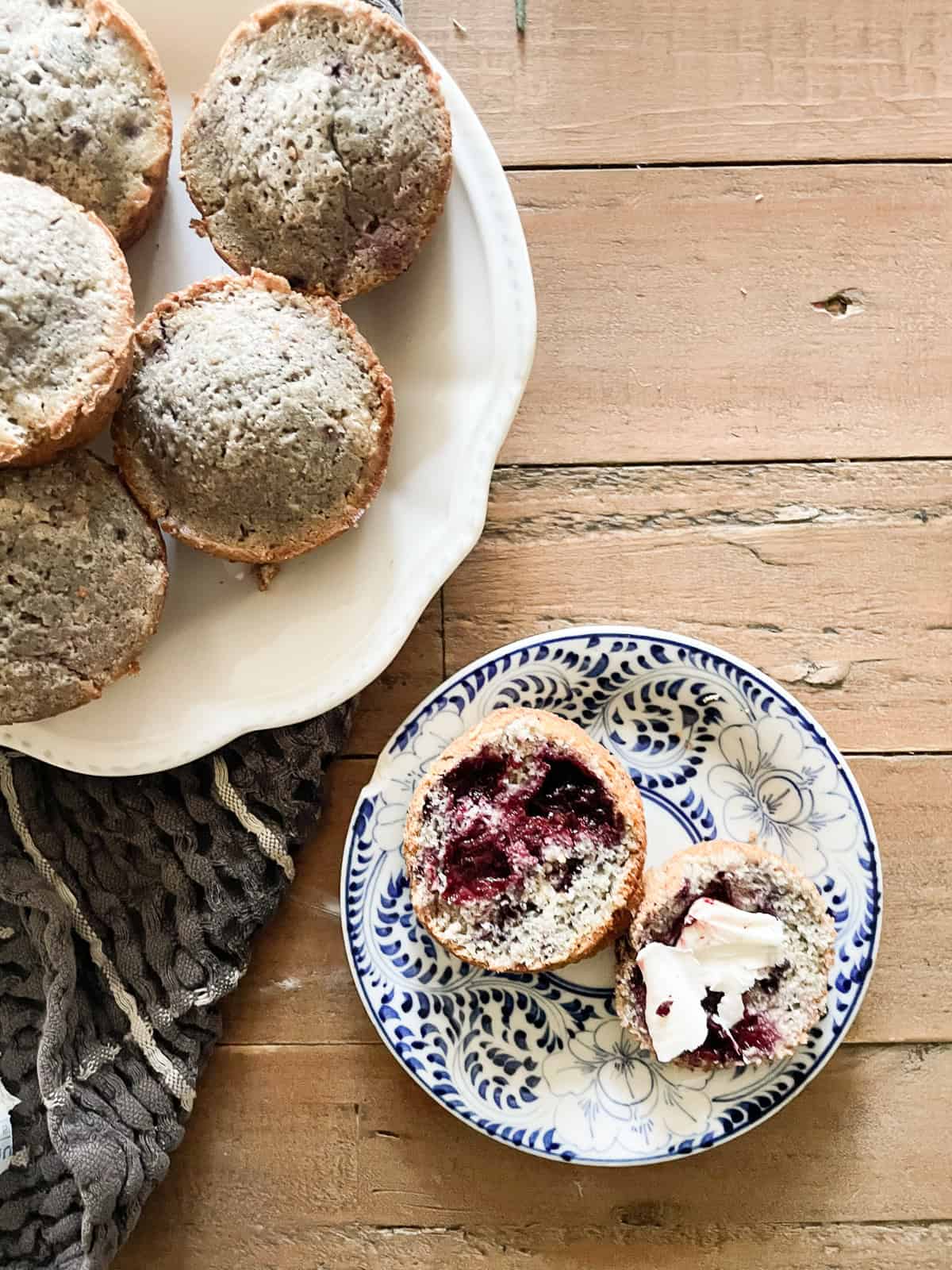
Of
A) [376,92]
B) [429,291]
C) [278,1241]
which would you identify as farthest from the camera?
[278,1241]

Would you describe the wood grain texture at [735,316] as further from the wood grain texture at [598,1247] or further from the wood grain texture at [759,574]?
the wood grain texture at [598,1247]

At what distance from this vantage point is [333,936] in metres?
1.55

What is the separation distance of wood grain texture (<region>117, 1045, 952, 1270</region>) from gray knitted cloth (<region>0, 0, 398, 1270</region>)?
0.09 metres

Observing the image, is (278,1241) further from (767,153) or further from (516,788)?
(767,153)

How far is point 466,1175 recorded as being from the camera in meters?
1.54

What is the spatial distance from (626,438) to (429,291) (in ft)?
1.09

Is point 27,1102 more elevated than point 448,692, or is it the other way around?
point 448,692

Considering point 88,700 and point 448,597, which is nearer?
point 88,700

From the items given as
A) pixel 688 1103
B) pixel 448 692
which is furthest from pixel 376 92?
pixel 688 1103

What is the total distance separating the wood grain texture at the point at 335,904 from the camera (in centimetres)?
155

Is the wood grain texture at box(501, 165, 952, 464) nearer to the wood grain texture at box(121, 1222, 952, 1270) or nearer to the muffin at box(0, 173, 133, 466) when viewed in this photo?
the muffin at box(0, 173, 133, 466)

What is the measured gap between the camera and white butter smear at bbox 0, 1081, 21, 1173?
1.45m

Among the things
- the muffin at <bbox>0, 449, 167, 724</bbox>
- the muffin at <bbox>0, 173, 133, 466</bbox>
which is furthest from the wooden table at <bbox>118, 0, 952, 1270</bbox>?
the muffin at <bbox>0, 173, 133, 466</bbox>

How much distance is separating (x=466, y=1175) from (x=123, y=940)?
21.7 inches
